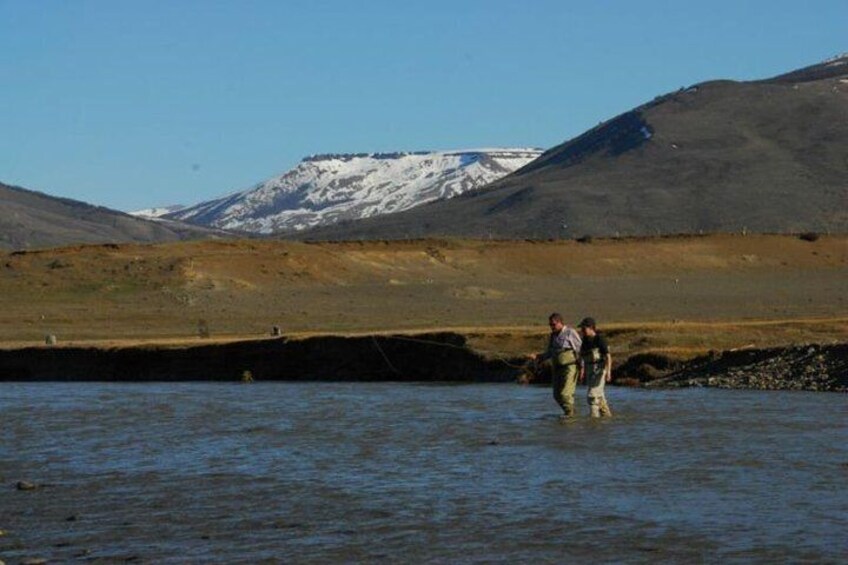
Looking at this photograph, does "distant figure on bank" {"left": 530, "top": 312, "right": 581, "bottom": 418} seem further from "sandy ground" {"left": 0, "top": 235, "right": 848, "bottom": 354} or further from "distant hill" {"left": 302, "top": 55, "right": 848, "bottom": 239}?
"distant hill" {"left": 302, "top": 55, "right": 848, "bottom": 239}

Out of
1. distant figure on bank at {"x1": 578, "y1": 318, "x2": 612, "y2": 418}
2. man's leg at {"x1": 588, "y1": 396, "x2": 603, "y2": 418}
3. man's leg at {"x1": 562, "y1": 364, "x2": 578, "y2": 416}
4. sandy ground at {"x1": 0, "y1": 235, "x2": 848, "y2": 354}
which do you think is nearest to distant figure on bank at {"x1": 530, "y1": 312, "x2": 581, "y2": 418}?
man's leg at {"x1": 562, "y1": 364, "x2": 578, "y2": 416}

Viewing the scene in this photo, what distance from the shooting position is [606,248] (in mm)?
81000

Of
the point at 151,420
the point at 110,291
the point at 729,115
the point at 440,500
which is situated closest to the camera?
the point at 440,500

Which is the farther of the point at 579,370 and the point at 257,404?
the point at 257,404

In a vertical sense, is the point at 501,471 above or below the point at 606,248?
below

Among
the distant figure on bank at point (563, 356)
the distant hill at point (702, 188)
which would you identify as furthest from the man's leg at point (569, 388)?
the distant hill at point (702, 188)

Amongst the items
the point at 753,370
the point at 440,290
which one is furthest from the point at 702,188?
the point at 753,370

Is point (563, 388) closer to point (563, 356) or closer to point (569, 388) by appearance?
point (569, 388)

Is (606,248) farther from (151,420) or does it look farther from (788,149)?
(788,149)

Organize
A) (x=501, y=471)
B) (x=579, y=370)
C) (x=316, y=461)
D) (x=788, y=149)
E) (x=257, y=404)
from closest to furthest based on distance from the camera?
(x=501, y=471) < (x=316, y=461) < (x=579, y=370) < (x=257, y=404) < (x=788, y=149)

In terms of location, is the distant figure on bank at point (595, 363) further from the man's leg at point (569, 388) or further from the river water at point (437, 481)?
the river water at point (437, 481)

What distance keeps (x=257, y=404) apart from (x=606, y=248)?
2048 inches

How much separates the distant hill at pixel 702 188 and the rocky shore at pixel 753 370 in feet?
348

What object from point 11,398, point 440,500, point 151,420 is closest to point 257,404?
point 151,420
